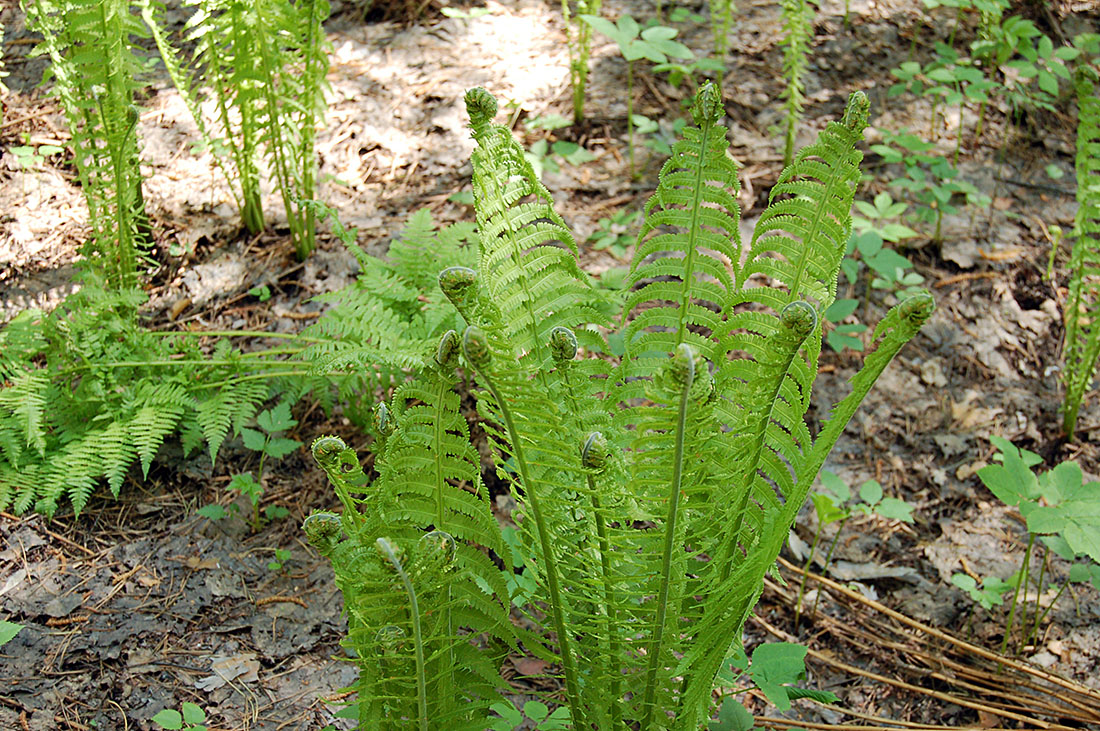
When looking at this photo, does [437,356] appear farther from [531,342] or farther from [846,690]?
[846,690]

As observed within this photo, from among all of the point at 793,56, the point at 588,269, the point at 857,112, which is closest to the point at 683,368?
the point at 857,112

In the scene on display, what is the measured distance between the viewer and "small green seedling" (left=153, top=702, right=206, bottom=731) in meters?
1.70

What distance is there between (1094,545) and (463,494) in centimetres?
144

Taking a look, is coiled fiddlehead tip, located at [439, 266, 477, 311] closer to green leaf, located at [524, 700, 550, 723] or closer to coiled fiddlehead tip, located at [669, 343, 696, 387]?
coiled fiddlehead tip, located at [669, 343, 696, 387]

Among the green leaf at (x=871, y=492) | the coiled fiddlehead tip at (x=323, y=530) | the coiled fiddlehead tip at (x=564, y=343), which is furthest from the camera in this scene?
the green leaf at (x=871, y=492)

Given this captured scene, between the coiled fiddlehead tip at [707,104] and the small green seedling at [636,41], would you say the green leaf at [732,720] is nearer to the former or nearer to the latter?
the coiled fiddlehead tip at [707,104]

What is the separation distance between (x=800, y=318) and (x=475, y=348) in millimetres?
445

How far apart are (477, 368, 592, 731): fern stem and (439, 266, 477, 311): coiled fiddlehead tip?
13cm

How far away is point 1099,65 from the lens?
423cm

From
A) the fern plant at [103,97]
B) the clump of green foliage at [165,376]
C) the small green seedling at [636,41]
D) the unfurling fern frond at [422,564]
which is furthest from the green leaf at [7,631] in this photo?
the small green seedling at [636,41]

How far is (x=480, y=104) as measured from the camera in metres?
1.41

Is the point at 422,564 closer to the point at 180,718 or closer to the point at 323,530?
the point at 323,530

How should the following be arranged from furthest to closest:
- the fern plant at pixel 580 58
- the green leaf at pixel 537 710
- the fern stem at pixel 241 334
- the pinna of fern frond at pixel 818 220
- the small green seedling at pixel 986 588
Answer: the fern plant at pixel 580 58, the fern stem at pixel 241 334, the small green seedling at pixel 986 588, the green leaf at pixel 537 710, the pinna of fern frond at pixel 818 220

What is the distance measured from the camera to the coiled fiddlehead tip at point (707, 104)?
149 cm
